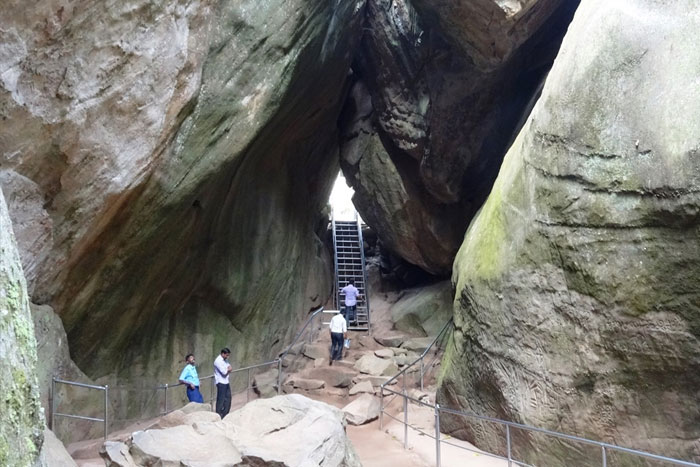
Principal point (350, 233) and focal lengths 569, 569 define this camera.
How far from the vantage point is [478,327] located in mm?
8234

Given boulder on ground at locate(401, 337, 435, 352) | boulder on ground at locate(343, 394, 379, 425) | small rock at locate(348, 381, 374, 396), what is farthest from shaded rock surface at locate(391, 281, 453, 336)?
boulder on ground at locate(343, 394, 379, 425)

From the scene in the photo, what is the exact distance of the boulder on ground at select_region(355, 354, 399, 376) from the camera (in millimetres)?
13047

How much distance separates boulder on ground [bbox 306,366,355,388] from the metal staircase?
3.53m

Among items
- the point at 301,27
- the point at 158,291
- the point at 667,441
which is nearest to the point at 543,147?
the point at 667,441

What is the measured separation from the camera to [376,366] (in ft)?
43.3

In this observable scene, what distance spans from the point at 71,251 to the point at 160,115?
230cm

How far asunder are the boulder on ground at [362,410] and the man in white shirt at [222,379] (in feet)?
8.49

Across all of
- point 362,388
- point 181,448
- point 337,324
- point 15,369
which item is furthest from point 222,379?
point 15,369

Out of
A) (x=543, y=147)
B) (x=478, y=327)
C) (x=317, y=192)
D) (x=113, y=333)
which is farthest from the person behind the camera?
(x=317, y=192)

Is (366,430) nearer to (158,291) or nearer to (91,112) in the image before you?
(158,291)

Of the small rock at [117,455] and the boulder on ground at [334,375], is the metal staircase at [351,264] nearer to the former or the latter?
the boulder on ground at [334,375]

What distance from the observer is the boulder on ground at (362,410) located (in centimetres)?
1070

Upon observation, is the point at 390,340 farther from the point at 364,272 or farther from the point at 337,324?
the point at 364,272

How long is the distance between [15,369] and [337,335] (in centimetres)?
1091
